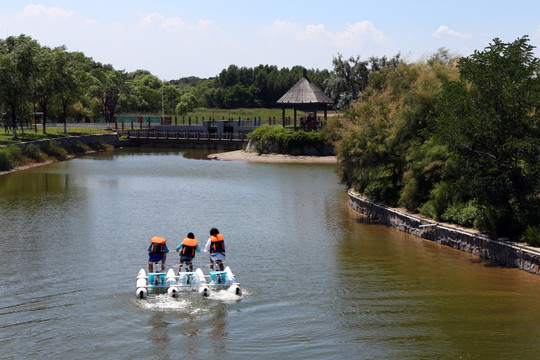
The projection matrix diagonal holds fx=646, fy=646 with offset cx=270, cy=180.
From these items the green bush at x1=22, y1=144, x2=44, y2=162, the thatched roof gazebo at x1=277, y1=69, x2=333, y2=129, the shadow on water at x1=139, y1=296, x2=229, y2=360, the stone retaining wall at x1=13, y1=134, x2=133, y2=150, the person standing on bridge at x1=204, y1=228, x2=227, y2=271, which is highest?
the thatched roof gazebo at x1=277, y1=69, x2=333, y2=129

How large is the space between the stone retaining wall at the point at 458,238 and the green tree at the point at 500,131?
826 millimetres

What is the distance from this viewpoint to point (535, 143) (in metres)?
24.3

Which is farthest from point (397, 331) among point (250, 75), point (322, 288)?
point (250, 75)

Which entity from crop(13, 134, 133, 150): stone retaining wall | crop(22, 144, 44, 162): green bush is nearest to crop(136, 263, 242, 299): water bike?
crop(22, 144, 44, 162): green bush

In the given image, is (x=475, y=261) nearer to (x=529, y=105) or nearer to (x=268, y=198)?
(x=529, y=105)

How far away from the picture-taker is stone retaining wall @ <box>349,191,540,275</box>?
23.2 meters

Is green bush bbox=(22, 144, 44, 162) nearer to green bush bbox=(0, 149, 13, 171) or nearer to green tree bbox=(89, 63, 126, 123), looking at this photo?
green bush bbox=(0, 149, 13, 171)

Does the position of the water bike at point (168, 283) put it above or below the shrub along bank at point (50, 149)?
below

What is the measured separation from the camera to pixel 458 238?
89.0ft

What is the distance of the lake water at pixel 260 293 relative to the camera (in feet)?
52.4

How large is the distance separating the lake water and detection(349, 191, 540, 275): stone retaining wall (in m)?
0.48

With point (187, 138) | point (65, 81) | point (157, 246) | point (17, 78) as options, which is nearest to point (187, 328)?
point (157, 246)

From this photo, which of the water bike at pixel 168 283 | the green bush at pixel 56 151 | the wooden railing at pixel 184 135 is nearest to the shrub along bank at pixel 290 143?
the wooden railing at pixel 184 135

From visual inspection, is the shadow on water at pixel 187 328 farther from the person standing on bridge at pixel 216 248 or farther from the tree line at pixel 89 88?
the tree line at pixel 89 88
